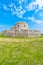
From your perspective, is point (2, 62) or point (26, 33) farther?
point (26, 33)

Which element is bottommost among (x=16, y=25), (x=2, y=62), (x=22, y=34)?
(x=2, y=62)

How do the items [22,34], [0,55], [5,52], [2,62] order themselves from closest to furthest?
[2,62] < [0,55] < [5,52] < [22,34]

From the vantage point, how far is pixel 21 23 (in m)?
76.8

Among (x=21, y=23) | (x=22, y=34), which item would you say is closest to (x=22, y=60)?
(x=22, y=34)

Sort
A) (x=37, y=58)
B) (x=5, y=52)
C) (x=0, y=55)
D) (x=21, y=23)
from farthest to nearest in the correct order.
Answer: (x=21, y=23)
(x=5, y=52)
(x=0, y=55)
(x=37, y=58)

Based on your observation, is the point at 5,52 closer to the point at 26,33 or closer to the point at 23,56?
the point at 23,56

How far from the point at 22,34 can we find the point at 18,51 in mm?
32344

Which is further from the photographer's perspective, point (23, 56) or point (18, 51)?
point (18, 51)

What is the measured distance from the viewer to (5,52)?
30.8 m

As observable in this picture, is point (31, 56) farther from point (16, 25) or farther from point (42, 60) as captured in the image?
point (16, 25)

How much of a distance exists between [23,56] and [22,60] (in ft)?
7.33

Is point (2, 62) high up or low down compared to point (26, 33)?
down

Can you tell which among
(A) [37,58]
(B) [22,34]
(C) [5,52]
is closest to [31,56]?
(A) [37,58]

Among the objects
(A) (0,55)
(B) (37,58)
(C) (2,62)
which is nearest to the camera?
(C) (2,62)
